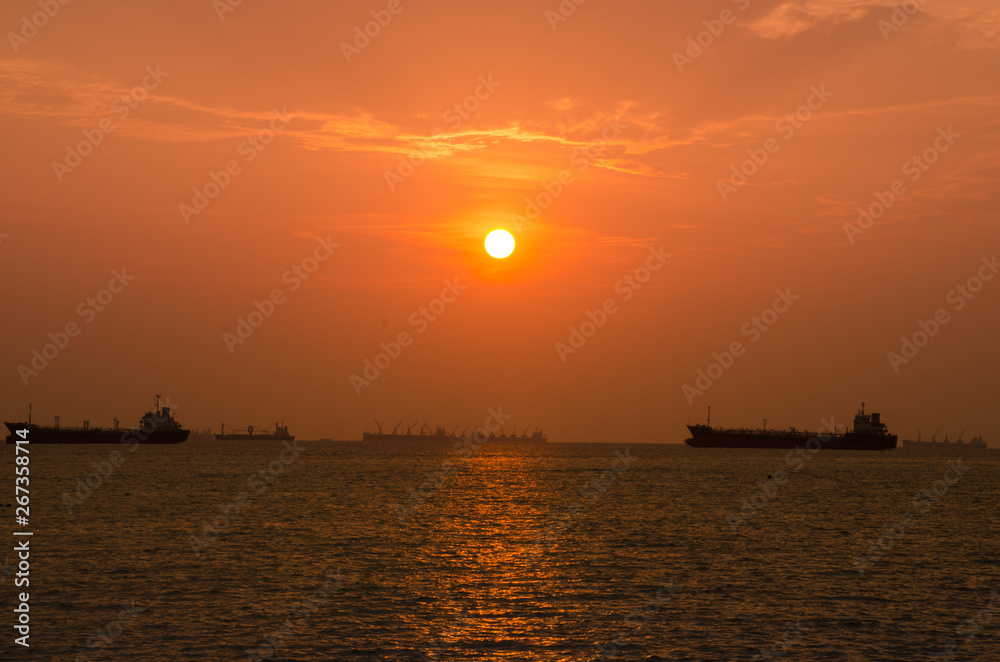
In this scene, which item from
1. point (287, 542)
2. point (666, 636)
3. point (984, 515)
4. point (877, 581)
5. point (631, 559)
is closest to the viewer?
point (666, 636)

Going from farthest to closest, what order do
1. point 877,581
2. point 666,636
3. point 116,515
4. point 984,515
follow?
point 984,515, point 116,515, point 877,581, point 666,636

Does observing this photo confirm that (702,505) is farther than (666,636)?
Yes

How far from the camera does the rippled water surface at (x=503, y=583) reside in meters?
31.7

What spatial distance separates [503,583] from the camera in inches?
1697

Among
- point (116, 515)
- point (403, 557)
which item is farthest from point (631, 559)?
point (116, 515)

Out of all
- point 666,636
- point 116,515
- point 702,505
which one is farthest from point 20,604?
point 702,505

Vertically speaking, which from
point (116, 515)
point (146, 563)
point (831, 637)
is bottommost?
point (831, 637)

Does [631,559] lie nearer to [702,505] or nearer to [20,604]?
[20,604]

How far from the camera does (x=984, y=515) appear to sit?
83.6 m

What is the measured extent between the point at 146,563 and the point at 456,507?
1690 inches

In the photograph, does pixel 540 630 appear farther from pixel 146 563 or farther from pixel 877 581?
pixel 146 563

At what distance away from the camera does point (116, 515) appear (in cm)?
7175

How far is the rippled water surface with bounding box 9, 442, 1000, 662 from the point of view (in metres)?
31.7

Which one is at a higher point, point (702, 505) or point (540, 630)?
point (702, 505)
